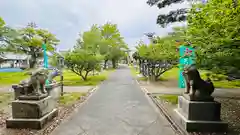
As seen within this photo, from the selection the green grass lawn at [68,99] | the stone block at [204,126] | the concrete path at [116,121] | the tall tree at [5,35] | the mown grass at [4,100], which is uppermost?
the tall tree at [5,35]

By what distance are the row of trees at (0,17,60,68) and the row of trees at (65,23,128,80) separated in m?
3.83

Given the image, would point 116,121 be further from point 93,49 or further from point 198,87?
point 93,49

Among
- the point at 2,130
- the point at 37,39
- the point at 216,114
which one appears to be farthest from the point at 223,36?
the point at 37,39

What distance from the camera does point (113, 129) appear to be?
390 centimetres

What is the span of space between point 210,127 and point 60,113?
4096 mm

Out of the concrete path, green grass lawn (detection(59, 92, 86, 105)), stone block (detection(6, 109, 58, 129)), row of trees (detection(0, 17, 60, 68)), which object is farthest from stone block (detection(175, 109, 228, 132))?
row of trees (detection(0, 17, 60, 68))

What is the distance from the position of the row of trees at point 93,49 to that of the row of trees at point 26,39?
3.83 metres

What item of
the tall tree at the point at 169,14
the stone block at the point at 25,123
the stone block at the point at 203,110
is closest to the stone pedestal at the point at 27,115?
the stone block at the point at 25,123

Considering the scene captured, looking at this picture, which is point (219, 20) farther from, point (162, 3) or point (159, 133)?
point (162, 3)

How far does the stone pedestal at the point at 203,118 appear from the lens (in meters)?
3.73

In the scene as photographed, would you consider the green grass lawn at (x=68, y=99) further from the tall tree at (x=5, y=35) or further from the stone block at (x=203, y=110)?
the tall tree at (x=5, y=35)

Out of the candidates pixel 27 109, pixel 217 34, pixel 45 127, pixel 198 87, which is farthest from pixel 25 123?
pixel 217 34

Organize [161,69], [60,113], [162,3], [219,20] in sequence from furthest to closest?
[161,69] → [162,3] → [60,113] → [219,20]

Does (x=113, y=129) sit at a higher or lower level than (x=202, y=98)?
lower
